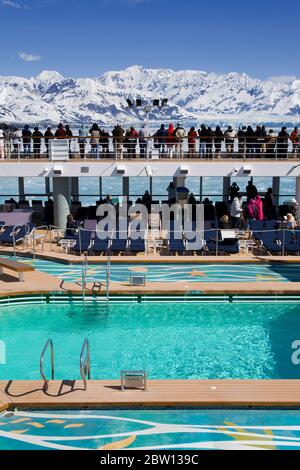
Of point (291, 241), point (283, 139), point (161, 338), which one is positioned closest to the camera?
point (161, 338)

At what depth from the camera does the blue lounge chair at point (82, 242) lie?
16.4 meters

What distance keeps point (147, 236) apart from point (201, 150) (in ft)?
12.4

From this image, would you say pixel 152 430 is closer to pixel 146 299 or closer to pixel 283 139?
pixel 146 299

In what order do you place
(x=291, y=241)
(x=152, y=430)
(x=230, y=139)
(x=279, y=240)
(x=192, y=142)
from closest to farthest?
(x=152, y=430), (x=291, y=241), (x=279, y=240), (x=192, y=142), (x=230, y=139)

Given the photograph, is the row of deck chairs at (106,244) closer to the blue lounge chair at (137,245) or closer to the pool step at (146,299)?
the blue lounge chair at (137,245)

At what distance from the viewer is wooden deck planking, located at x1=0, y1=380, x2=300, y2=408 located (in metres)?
8.05

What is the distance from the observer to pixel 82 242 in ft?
54.4

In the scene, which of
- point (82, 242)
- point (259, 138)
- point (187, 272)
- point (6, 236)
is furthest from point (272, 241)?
point (6, 236)

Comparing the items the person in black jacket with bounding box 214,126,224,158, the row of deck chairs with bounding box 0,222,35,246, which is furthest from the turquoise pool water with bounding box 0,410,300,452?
the person in black jacket with bounding box 214,126,224,158

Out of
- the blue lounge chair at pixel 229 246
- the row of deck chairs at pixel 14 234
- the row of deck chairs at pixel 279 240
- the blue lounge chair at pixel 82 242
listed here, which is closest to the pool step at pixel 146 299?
the row of deck chairs at pixel 279 240

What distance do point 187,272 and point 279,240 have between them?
3.38 meters

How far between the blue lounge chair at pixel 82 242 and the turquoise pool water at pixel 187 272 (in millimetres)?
Result: 933
